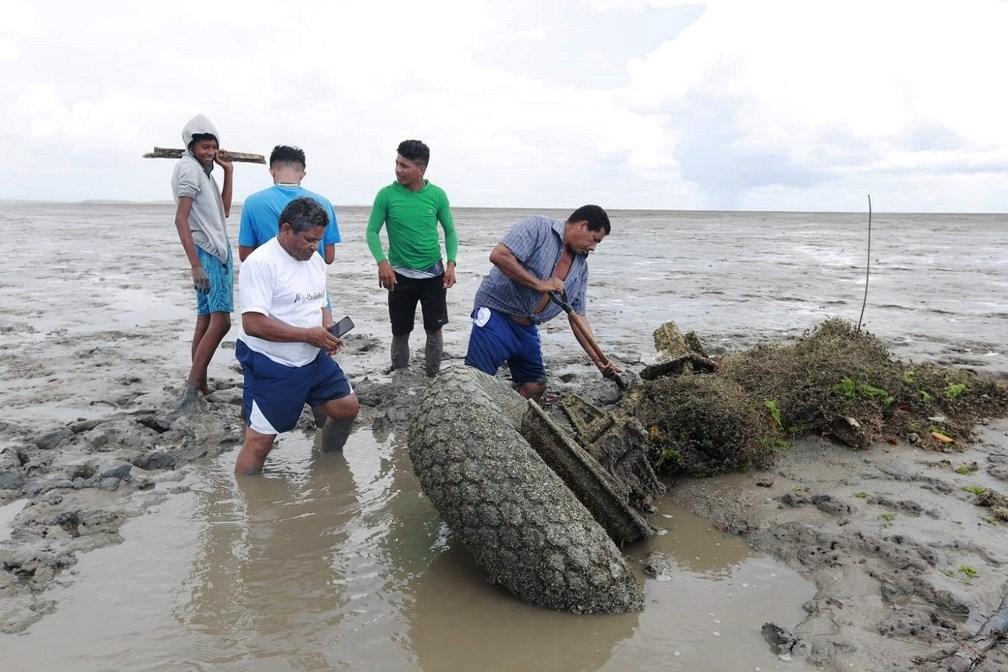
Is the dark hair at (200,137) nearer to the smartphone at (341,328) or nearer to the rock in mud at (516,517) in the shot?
the smartphone at (341,328)

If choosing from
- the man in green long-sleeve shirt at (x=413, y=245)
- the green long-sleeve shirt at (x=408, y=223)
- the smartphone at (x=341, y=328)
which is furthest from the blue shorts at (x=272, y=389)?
the green long-sleeve shirt at (x=408, y=223)

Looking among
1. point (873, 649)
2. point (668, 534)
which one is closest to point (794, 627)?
point (873, 649)

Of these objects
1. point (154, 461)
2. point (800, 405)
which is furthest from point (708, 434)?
point (154, 461)

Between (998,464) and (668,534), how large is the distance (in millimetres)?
2519

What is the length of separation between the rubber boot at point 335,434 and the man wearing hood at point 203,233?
137cm

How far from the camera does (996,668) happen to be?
9.33ft

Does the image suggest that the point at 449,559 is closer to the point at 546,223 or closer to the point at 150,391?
the point at 546,223

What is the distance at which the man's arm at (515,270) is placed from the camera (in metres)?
5.32

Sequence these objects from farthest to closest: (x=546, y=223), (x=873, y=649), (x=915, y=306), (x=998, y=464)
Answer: (x=915, y=306), (x=546, y=223), (x=998, y=464), (x=873, y=649)

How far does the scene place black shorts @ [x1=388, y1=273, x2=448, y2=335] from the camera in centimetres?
700

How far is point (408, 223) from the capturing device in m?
6.73

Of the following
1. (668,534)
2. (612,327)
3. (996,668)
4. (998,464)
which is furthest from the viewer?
(612,327)

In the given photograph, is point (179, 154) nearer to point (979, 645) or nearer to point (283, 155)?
point (283, 155)

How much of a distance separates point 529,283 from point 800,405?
85.8 inches
